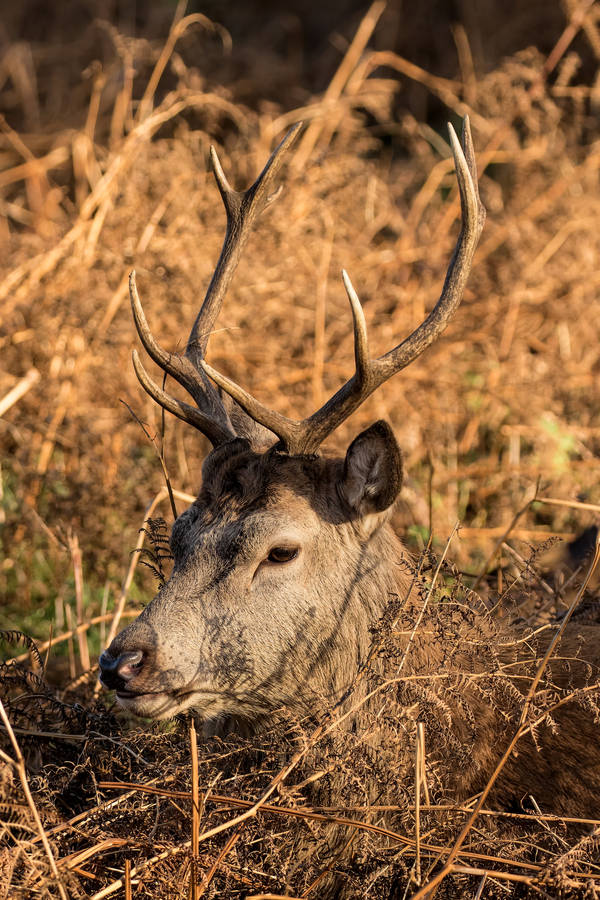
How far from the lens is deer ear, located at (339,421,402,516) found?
10.8 ft

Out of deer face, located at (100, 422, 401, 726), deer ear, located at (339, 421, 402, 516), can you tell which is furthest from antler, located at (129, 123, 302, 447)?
deer ear, located at (339, 421, 402, 516)

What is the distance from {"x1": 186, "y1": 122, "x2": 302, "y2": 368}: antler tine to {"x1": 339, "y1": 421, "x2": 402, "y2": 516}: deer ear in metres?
0.81

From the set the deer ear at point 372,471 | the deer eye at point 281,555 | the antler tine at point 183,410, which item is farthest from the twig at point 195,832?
the antler tine at point 183,410

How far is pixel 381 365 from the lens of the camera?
3305 mm

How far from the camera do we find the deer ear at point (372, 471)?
329 cm

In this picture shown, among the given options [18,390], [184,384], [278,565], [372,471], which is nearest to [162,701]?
[278,565]

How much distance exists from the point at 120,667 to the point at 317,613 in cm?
68

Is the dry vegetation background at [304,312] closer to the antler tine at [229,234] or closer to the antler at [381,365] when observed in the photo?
the antler tine at [229,234]

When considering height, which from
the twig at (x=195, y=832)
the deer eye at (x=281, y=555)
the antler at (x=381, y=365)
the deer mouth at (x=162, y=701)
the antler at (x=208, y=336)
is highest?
the antler at (x=208, y=336)

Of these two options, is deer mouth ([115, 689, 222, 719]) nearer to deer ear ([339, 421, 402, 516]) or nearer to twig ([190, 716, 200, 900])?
twig ([190, 716, 200, 900])

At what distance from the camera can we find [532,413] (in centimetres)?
720

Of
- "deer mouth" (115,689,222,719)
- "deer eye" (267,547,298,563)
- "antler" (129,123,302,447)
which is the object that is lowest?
"deer mouth" (115,689,222,719)

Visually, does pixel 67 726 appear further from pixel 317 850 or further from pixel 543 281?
pixel 543 281

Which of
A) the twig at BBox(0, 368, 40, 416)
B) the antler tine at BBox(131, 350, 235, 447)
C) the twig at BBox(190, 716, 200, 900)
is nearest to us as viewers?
the twig at BBox(190, 716, 200, 900)
